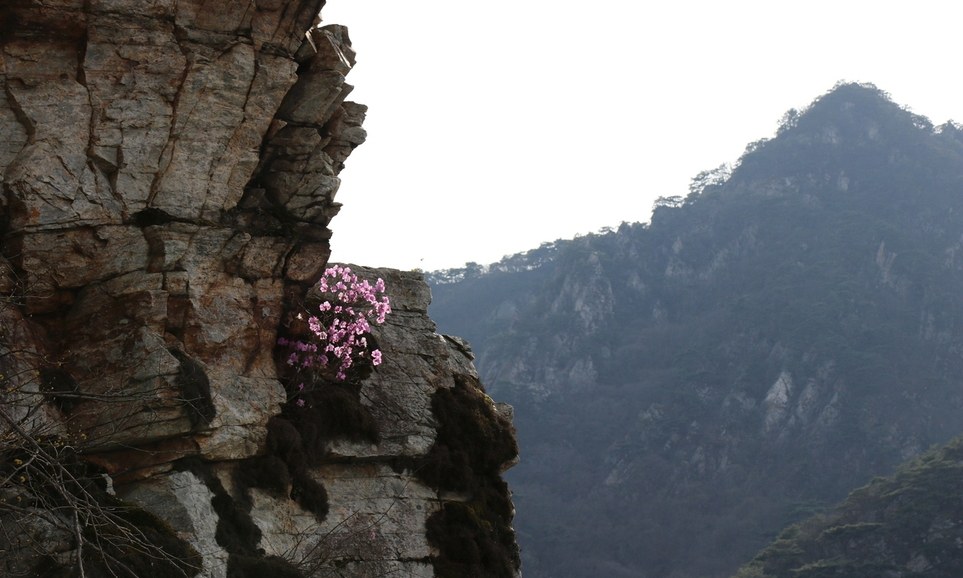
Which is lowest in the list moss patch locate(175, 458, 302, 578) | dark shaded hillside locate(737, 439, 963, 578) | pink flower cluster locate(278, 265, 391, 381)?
dark shaded hillside locate(737, 439, 963, 578)

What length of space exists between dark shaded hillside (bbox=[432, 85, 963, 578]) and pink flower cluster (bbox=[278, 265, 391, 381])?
94556mm

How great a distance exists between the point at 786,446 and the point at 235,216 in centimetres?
11810

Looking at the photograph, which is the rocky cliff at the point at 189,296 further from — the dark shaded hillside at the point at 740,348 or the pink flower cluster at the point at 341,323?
the dark shaded hillside at the point at 740,348

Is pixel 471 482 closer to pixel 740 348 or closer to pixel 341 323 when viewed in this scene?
pixel 341 323

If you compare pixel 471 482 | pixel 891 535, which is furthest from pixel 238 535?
pixel 891 535

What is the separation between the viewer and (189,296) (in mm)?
15273

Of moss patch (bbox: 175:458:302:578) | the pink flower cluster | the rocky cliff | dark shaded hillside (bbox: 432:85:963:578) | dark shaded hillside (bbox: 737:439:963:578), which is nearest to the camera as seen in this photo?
the rocky cliff

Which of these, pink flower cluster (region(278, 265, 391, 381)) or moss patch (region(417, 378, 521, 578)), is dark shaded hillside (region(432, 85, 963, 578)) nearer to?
moss patch (region(417, 378, 521, 578))

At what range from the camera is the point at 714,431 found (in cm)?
13512

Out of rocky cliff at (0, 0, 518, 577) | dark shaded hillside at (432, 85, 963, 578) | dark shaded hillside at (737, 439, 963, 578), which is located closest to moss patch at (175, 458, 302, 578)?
rocky cliff at (0, 0, 518, 577)

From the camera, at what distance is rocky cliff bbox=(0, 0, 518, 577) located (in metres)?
13.8

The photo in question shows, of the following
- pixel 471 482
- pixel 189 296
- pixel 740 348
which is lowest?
pixel 471 482

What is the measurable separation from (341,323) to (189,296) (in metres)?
3.13

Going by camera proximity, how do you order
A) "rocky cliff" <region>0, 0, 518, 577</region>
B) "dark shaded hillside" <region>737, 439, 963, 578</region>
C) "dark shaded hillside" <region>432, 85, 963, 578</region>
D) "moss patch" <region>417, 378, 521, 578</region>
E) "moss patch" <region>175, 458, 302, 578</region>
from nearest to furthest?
"rocky cliff" <region>0, 0, 518, 577</region>
"moss patch" <region>175, 458, 302, 578</region>
"moss patch" <region>417, 378, 521, 578</region>
"dark shaded hillside" <region>737, 439, 963, 578</region>
"dark shaded hillside" <region>432, 85, 963, 578</region>
